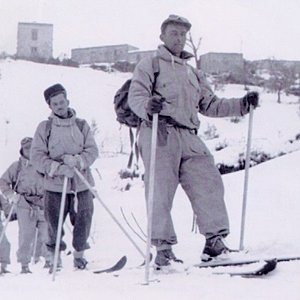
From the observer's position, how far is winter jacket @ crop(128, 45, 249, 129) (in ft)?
15.3

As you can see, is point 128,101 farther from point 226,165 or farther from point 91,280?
point 226,165

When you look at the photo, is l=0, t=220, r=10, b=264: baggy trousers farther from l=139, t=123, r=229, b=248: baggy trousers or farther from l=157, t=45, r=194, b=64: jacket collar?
l=157, t=45, r=194, b=64: jacket collar

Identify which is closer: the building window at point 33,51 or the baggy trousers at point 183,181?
the baggy trousers at point 183,181

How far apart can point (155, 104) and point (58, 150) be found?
160 centimetres

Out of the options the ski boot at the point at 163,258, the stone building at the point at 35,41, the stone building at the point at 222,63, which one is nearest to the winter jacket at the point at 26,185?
the ski boot at the point at 163,258

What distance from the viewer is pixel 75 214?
5.84 metres

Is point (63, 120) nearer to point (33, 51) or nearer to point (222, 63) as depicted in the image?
point (222, 63)

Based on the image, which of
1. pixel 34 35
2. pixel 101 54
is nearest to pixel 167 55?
pixel 34 35

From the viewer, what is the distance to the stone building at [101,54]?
46.1 meters

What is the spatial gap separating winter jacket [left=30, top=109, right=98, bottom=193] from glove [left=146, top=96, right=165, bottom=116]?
1473 millimetres

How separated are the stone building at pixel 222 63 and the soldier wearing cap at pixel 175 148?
109 ft

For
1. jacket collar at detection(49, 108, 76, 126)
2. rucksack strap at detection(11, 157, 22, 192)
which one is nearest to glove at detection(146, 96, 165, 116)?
jacket collar at detection(49, 108, 76, 126)

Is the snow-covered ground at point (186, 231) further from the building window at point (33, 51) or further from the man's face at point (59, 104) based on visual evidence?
the building window at point (33, 51)

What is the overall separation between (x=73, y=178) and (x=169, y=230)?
1.41 metres
